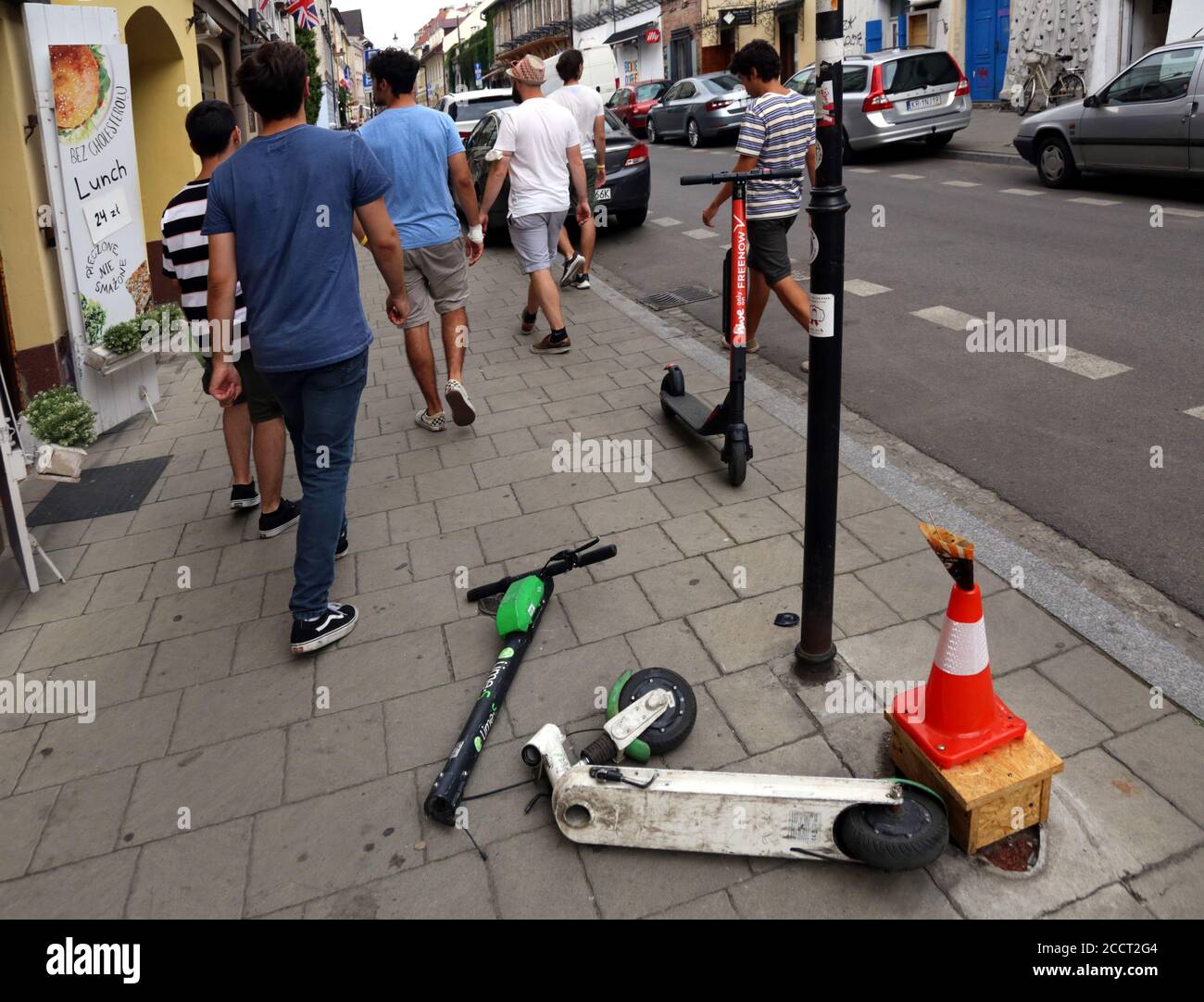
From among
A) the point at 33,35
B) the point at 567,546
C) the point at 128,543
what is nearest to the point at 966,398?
the point at 567,546

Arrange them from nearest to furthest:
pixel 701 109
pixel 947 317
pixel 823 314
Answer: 1. pixel 823 314
2. pixel 947 317
3. pixel 701 109

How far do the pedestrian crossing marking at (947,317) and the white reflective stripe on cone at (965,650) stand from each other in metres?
4.95

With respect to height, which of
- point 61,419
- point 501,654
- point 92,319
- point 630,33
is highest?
point 630,33

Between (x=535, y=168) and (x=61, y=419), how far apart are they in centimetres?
Result: 334

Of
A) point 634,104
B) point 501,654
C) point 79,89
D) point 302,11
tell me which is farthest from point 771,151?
point 634,104

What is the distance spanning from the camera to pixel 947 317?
7383mm

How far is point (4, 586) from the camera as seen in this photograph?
4453 mm

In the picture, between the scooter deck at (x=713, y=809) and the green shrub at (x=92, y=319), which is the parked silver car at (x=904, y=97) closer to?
the green shrub at (x=92, y=319)

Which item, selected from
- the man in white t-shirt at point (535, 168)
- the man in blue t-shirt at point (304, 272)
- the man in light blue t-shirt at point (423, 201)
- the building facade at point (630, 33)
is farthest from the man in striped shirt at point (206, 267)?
the building facade at point (630, 33)

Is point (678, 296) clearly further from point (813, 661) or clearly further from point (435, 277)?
point (813, 661)

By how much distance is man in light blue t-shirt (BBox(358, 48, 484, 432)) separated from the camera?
212 inches

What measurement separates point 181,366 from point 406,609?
5.52 meters

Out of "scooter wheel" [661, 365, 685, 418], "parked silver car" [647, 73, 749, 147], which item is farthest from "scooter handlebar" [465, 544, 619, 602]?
"parked silver car" [647, 73, 749, 147]
